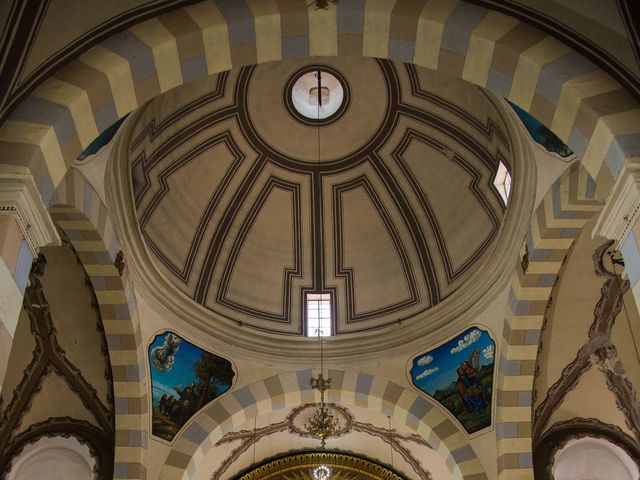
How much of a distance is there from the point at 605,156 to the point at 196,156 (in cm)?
800

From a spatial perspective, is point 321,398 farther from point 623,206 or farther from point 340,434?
point 623,206

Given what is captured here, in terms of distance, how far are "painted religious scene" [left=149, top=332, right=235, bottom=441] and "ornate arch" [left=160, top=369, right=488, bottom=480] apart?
0.64 feet

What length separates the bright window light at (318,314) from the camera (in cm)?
1358

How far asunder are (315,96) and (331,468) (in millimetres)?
8444

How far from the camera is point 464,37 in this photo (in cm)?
665

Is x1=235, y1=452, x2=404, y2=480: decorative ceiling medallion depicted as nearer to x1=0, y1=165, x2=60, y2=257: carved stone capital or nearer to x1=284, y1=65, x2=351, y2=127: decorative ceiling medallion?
x1=284, y1=65, x2=351, y2=127: decorative ceiling medallion

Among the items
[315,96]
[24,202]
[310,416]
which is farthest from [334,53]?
[310,416]

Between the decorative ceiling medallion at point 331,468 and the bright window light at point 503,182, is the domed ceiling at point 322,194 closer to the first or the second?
the bright window light at point 503,182

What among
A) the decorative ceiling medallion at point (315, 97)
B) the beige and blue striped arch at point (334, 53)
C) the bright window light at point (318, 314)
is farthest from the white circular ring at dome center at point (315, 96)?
the beige and blue striped arch at point (334, 53)

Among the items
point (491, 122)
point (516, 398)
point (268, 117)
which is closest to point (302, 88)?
point (268, 117)

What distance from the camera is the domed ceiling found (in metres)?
12.0

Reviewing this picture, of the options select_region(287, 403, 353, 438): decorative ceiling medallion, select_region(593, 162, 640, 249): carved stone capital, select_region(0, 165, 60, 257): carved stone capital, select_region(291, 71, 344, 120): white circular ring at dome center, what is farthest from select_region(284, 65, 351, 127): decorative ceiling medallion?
select_region(0, 165, 60, 257): carved stone capital

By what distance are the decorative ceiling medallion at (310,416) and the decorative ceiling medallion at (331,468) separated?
1147 mm

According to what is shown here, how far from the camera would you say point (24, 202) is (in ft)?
18.1
